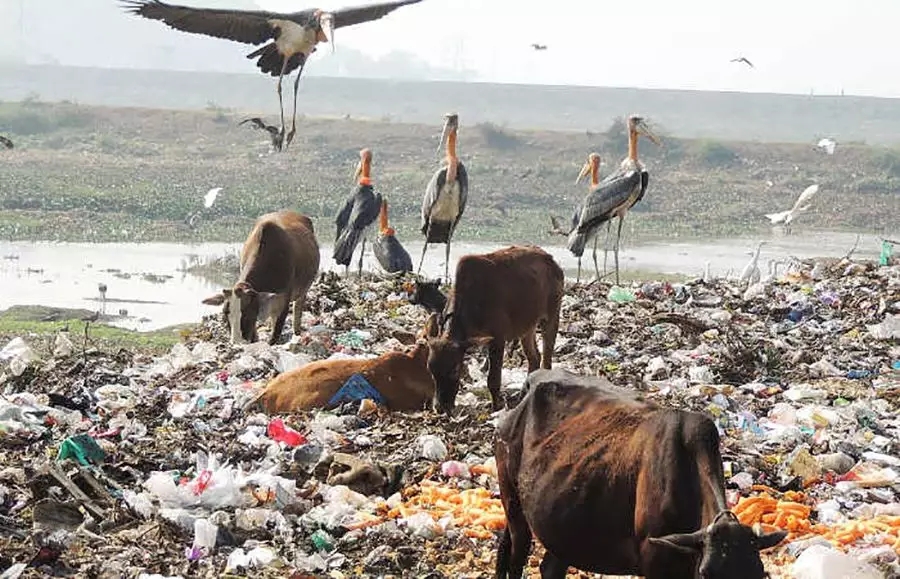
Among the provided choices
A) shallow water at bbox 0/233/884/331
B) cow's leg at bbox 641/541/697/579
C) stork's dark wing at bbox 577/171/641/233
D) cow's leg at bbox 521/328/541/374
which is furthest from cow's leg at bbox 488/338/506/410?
shallow water at bbox 0/233/884/331

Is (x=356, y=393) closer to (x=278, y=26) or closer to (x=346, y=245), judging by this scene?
(x=278, y=26)

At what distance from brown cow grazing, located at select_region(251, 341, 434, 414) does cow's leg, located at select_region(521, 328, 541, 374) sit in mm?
875

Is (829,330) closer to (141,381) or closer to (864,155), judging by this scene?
(141,381)

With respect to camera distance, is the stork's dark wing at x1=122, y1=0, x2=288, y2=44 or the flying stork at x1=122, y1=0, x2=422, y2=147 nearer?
the stork's dark wing at x1=122, y1=0, x2=288, y2=44

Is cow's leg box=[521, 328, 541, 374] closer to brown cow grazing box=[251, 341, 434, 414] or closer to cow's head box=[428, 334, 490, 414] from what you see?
brown cow grazing box=[251, 341, 434, 414]

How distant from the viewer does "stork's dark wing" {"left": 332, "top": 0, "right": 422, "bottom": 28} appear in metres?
12.0

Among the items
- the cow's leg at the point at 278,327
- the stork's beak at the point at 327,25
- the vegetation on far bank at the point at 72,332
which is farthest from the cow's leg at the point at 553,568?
the vegetation on far bank at the point at 72,332

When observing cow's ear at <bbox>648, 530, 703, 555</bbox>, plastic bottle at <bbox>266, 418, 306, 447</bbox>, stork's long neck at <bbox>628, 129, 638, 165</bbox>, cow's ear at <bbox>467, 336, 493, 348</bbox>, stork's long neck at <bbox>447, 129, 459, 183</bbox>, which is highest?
stork's long neck at <bbox>628, 129, 638, 165</bbox>

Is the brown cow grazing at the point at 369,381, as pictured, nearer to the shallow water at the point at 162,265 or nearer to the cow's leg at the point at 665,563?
the cow's leg at the point at 665,563

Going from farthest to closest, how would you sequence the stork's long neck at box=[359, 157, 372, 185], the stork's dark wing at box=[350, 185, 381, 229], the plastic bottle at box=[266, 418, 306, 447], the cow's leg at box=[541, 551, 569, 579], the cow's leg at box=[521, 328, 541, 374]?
the stork's long neck at box=[359, 157, 372, 185], the stork's dark wing at box=[350, 185, 381, 229], the cow's leg at box=[521, 328, 541, 374], the plastic bottle at box=[266, 418, 306, 447], the cow's leg at box=[541, 551, 569, 579]

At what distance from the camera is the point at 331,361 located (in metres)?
9.14

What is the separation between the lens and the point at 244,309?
36.7 ft

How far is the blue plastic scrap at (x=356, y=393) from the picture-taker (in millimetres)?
8766

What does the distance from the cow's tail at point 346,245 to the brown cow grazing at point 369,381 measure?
26.4ft
